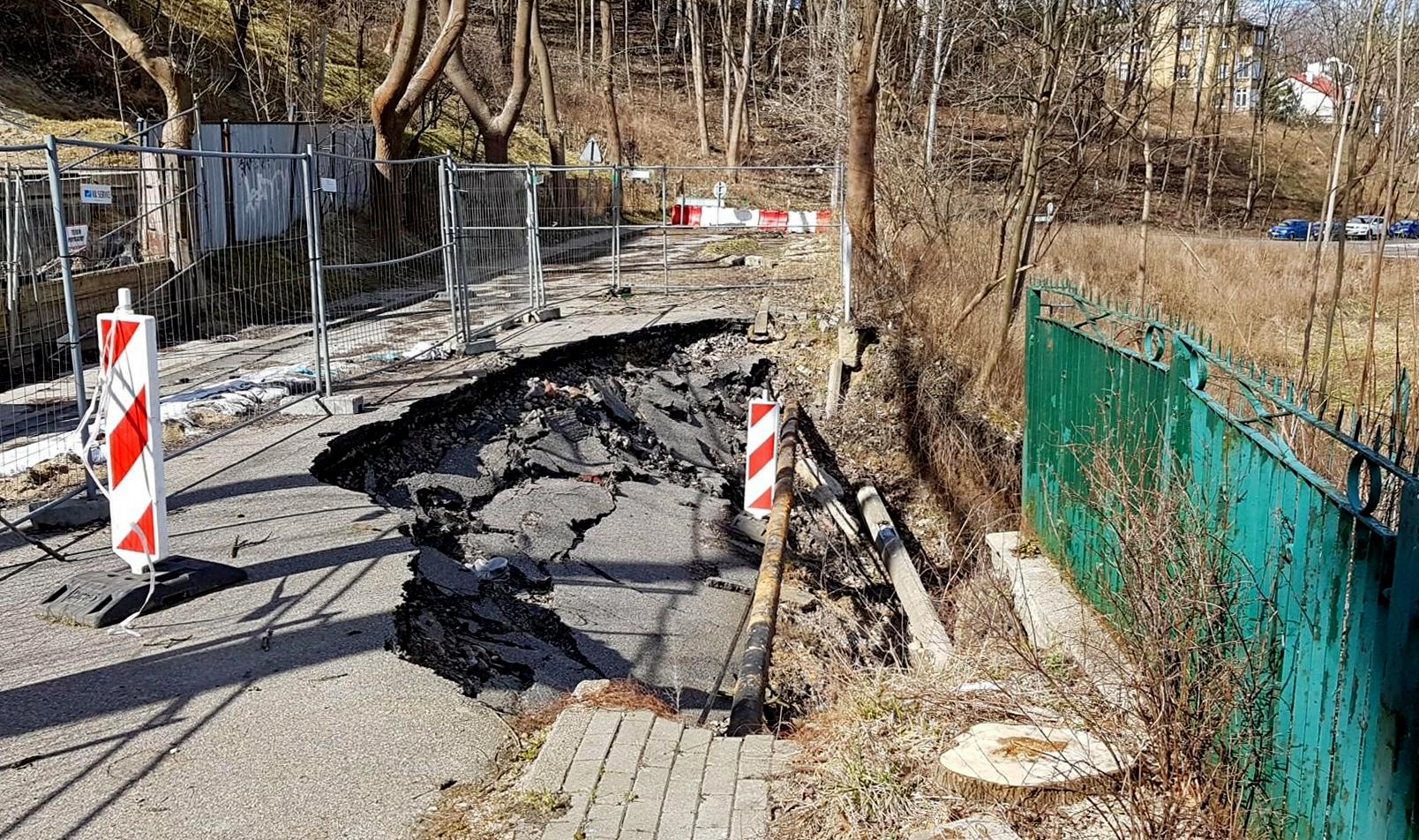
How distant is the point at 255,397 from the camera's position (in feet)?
36.3

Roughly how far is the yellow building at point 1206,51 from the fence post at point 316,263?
9.15 m

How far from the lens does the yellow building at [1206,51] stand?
52.5ft

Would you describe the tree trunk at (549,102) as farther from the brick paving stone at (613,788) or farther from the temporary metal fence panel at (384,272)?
the brick paving stone at (613,788)

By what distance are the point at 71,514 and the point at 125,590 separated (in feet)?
5.75

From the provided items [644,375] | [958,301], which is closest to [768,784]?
[644,375]

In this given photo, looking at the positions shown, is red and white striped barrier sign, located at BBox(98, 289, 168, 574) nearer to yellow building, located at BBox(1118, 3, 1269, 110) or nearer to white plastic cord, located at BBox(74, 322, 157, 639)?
white plastic cord, located at BBox(74, 322, 157, 639)

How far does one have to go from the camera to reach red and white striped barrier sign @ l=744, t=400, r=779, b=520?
31.7 ft

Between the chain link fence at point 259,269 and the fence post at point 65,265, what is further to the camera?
the chain link fence at point 259,269

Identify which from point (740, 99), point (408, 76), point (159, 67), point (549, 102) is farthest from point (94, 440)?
point (740, 99)

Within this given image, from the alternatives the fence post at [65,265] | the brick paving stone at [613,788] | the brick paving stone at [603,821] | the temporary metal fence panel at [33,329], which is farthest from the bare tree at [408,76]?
the brick paving stone at [603,821]

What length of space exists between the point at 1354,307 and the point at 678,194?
2171 cm

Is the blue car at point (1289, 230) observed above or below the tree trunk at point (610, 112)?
below

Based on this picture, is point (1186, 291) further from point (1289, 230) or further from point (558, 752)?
point (1289, 230)

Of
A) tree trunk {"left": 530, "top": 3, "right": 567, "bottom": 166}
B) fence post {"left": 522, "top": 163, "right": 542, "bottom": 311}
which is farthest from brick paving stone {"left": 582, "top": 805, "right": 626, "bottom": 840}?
tree trunk {"left": 530, "top": 3, "right": 567, "bottom": 166}
